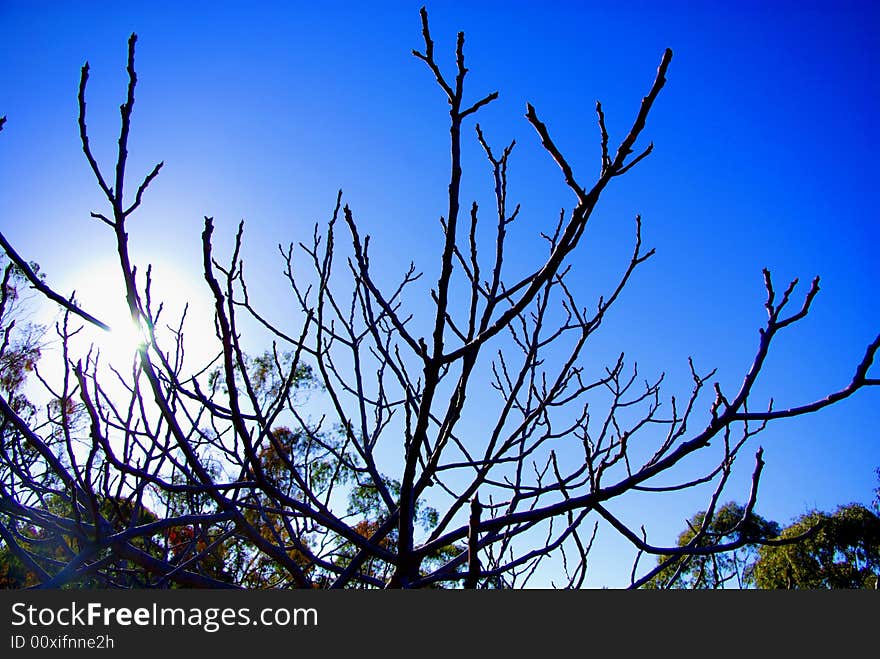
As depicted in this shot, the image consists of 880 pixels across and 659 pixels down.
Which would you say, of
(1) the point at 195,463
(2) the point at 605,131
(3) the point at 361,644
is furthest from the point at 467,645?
(2) the point at 605,131

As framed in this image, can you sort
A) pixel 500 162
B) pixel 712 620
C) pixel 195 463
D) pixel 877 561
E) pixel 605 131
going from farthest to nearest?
pixel 877 561 < pixel 500 162 < pixel 195 463 < pixel 712 620 < pixel 605 131

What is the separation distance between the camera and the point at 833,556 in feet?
50.9

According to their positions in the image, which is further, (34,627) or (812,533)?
(812,533)

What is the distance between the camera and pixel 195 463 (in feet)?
4.96

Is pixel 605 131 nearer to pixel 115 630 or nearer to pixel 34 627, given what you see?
pixel 115 630

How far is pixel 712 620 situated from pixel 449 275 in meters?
0.94

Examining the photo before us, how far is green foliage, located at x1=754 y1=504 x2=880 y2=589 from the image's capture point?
48.3 feet

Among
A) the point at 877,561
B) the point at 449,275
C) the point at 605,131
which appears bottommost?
the point at 877,561

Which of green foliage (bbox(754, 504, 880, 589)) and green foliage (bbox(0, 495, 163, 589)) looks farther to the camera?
green foliage (bbox(754, 504, 880, 589))

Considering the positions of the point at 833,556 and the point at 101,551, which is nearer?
the point at 101,551

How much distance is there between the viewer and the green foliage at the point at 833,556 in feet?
48.3

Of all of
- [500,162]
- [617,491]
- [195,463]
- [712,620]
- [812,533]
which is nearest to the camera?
[712,620]

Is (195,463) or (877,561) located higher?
(195,463)

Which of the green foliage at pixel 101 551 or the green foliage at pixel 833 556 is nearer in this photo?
the green foliage at pixel 101 551
